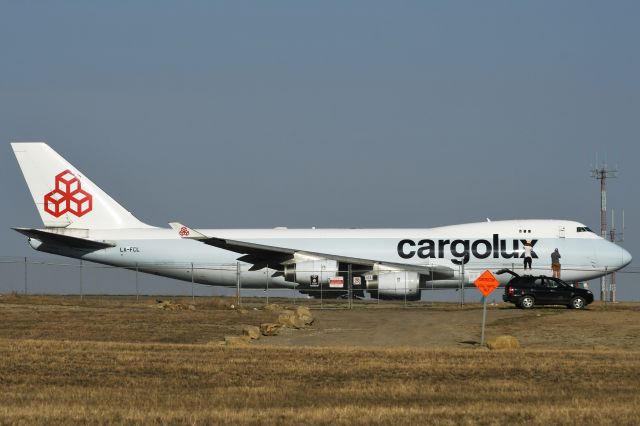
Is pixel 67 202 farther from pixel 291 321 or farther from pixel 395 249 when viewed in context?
pixel 291 321

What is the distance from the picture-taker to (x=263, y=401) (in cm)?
1705

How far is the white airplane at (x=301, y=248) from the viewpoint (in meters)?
53.5

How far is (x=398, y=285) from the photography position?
51.6m

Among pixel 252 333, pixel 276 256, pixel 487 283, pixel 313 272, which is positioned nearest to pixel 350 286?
pixel 313 272

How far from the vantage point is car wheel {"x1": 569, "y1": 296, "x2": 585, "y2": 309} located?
46.7 m

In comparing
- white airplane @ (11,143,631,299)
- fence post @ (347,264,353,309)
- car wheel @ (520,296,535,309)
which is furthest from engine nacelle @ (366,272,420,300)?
car wheel @ (520,296,535,309)


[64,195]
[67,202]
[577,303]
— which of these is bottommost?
[577,303]

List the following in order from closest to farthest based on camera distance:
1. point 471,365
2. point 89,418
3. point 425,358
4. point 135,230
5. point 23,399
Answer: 1. point 89,418
2. point 23,399
3. point 471,365
4. point 425,358
5. point 135,230

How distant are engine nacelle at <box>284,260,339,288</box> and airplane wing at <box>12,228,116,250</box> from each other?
10.4m

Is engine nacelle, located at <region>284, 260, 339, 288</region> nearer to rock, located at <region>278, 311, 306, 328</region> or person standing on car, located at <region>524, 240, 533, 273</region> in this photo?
person standing on car, located at <region>524, 240, 533, 273</region>

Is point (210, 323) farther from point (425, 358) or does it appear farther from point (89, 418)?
point (89, 418)

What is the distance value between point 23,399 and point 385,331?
1961cm

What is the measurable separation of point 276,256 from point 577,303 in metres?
15.5

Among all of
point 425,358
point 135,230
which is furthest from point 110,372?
point 135,230
